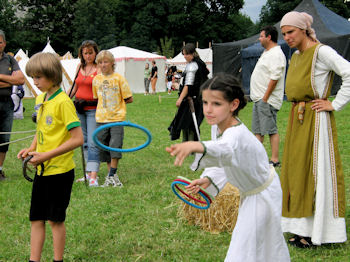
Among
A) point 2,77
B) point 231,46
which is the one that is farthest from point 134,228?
point 231,46

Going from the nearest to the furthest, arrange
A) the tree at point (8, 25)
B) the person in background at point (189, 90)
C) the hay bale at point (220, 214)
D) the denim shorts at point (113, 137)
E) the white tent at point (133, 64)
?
the hay bale at point (220, 214) → the denim shorts at point (113, 137) → the person in background at point (189, 90) → the white tent at point (133, 64) → the tree at point (8, 25)

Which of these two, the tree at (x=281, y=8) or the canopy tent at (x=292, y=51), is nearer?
the canopy tent at (x=292, y=51)

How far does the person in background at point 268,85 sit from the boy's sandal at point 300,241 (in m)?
3.05

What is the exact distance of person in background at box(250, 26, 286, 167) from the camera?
6.68 meters

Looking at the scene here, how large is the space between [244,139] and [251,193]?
1.48ft

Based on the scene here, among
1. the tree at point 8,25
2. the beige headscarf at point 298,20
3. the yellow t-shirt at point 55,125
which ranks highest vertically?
the tree at point 8,25

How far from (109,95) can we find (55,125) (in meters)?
2.75

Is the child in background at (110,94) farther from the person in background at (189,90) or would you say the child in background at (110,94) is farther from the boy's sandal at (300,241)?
the boy's sandal at (300,241)

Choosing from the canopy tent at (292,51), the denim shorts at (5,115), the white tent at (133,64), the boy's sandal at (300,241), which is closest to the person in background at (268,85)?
the boy's sandal at (300,241)

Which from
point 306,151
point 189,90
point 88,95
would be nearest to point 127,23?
point 189,90

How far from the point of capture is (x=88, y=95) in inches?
248

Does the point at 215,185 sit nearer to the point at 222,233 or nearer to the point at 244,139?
the point at 244,139

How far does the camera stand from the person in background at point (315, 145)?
393 centimetres

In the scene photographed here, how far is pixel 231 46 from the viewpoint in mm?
22547
